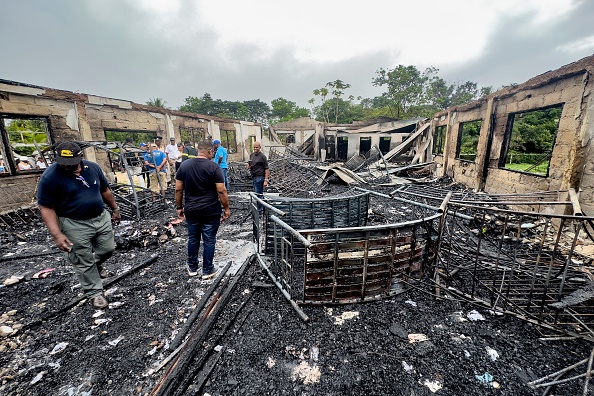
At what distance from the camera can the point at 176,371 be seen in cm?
192

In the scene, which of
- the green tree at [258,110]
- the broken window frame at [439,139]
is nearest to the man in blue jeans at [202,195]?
the broken window frame at [439,139]

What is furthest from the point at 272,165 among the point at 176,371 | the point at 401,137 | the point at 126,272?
the point at 401,137

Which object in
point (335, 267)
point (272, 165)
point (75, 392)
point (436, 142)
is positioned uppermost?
point (436, 142)

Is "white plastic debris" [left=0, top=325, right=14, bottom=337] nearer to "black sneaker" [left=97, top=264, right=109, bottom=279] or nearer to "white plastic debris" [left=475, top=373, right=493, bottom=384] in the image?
"black sneaker" [left=97, top=264, right=109, bottom=279]

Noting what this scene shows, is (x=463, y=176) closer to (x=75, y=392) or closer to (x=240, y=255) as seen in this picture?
(x=240, y=255)

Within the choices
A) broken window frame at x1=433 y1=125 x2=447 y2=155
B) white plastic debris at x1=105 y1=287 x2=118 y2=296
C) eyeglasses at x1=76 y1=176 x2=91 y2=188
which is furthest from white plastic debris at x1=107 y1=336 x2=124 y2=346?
broken window frame at x1=433 y1=125 x2=447 y2=155

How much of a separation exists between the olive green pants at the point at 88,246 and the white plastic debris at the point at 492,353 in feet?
13.5

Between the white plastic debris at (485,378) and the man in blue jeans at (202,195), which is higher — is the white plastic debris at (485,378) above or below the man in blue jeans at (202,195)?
below

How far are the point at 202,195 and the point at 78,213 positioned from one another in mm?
1245

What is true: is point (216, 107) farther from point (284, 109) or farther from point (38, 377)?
point (38, 377)

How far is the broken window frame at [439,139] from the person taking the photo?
11.7 metres

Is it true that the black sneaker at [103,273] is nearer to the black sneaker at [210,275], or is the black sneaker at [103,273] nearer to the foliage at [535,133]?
the black sneaker at [210,275]

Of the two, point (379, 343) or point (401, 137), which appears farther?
point (401, 137)

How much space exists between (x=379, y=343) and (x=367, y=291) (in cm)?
57
